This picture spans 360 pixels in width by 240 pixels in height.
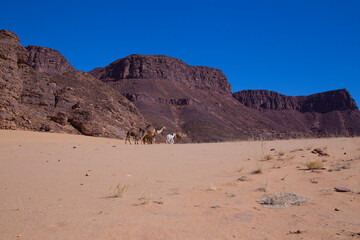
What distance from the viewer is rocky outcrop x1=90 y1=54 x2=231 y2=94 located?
344 feet

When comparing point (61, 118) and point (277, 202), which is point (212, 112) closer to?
point (61, 118)

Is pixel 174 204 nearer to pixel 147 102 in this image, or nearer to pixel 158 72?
pixel 147 102

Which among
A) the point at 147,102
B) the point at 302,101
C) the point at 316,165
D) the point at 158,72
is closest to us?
the point at 316,165

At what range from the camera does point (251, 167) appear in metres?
6.30

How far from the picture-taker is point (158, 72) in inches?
4284

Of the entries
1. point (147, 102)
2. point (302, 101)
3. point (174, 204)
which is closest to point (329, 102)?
point (302, 101)

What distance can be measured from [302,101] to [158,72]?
287ft

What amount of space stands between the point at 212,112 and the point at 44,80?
6981 cm

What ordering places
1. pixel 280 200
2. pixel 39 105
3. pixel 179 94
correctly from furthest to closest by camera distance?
pixel 179 94, pixel 39 105, pixel 280 200

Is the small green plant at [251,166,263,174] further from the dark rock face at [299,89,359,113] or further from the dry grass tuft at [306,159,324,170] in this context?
the dark rock face at [299,89,359,113]

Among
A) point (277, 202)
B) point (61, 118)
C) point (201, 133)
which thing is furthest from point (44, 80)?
point (201, 133)

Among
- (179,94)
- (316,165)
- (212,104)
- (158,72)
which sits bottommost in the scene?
(316,165)

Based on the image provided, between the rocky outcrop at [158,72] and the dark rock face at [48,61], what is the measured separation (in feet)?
45.5

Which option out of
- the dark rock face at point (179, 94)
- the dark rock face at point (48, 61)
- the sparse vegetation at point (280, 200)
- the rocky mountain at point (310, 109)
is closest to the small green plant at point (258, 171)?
the sparse vegetation at point (280, 200)
